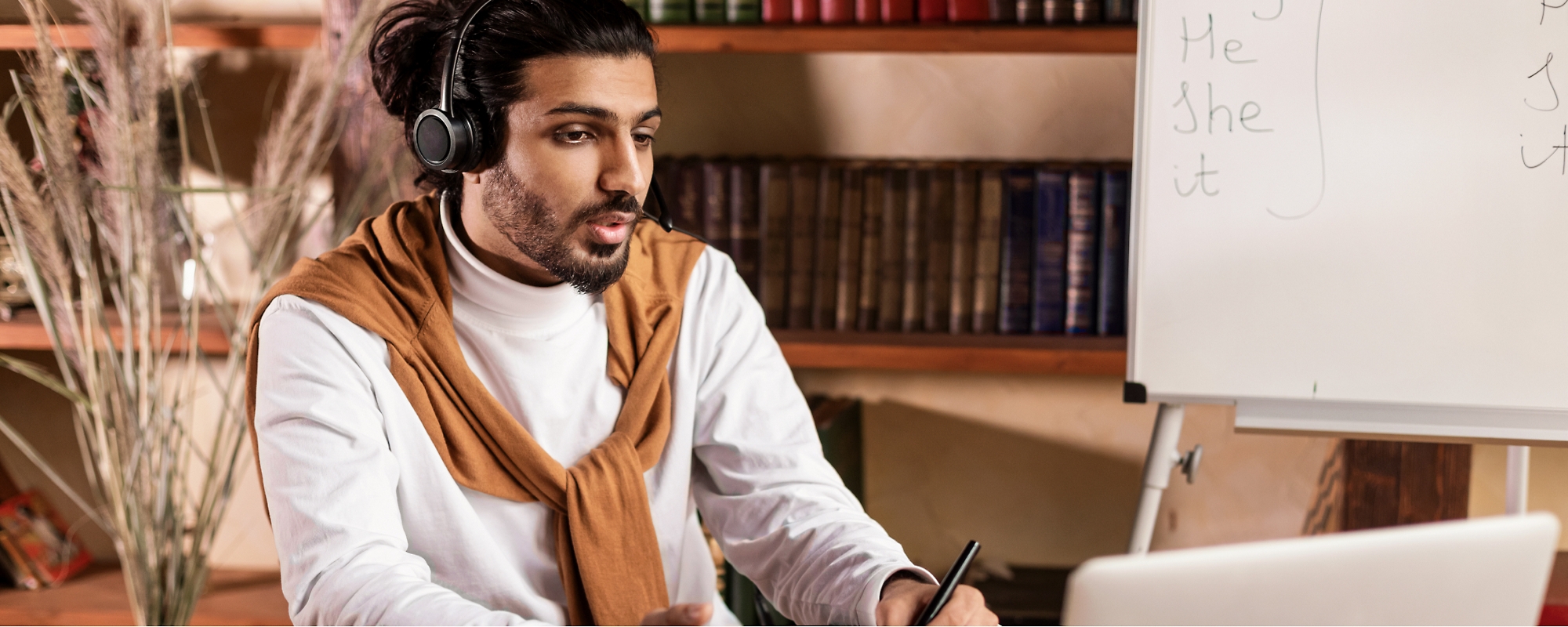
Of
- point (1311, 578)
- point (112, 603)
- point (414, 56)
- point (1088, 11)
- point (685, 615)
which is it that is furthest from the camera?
point (112, 603)

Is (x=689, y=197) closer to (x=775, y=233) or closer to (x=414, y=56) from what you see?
(x=775, y=233)

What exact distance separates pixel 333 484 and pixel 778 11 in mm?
961

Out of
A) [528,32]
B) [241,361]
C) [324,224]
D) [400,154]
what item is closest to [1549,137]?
[528,32]

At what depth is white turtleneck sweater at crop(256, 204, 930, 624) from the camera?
90 centimetres

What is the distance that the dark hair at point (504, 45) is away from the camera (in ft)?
3.42

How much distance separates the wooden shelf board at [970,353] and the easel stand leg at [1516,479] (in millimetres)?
495

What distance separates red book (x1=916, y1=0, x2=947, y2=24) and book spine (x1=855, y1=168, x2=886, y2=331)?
0.24m

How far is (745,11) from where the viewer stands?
62.3 inches

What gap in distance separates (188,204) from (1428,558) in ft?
6.03

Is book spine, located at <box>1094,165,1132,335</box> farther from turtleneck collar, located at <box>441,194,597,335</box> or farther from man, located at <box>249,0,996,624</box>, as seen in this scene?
turtleneck collar, located at <box>441,194,597,335</box>

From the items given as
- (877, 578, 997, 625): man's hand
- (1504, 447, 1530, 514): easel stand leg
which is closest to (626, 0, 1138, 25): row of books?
(1504, 447, 1530, 514): easel stand leg

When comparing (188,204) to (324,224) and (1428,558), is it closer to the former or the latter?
(324,224)

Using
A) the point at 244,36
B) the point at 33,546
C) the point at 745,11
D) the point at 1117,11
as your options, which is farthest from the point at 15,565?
the point at 1117,11

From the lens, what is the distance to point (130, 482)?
64.2 inches
